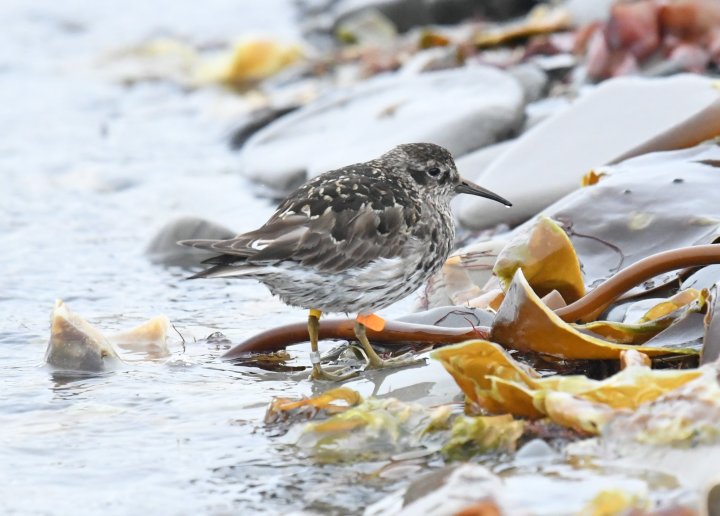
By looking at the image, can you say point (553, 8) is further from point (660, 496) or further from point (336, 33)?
point (660, 496)

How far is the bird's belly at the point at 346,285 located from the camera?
3900 millimetres

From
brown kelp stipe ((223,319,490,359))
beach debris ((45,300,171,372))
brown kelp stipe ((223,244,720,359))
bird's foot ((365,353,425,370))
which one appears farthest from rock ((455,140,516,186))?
beach debris ((45,300,171,372))

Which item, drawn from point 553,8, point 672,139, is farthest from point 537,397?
point 553,8

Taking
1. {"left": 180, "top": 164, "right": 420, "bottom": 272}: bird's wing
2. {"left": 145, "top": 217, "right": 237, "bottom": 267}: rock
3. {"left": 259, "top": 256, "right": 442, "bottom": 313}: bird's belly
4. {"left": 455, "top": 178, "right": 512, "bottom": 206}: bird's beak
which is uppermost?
{"left": 180, "top": 164, "right": 420, "bottom": 272}: bird's wing

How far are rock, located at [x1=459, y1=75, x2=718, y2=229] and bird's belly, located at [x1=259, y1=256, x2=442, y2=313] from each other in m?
1.36

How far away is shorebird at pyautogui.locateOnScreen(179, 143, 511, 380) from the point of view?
12.6ft

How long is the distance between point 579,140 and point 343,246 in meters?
1.88

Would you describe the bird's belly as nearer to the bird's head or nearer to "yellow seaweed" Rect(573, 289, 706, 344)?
the bird's head

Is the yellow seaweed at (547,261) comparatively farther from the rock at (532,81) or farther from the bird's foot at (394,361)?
the rock at (532,81)

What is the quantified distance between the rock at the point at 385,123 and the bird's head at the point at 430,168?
63.3 inches

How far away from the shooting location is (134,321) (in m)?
4.81

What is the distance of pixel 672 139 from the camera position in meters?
4.85

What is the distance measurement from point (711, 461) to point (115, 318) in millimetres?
2929

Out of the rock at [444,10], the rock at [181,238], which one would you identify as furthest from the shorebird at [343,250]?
the rock at [444,10]
